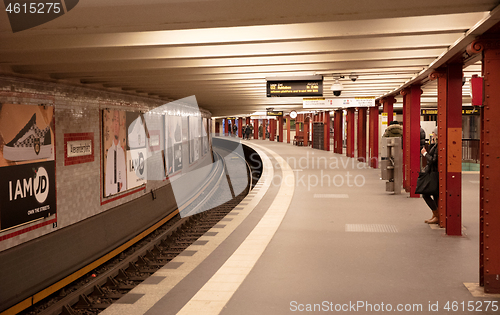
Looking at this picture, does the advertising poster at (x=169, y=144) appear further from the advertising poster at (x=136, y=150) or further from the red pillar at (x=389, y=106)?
the red pillar at (x=389, y=106)

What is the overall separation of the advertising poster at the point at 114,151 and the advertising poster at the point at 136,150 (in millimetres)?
248

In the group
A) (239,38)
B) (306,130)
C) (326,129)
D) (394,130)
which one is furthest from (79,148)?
(306,130)

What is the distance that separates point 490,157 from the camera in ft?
13.7

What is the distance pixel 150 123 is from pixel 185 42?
23.8ft

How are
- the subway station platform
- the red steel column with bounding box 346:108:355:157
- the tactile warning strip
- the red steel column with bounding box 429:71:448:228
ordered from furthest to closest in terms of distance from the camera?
1. the red steel column with bounding box 346:108:355:157
2. the tactile warning strip
3. the red steel column with bounding box 429:71:448:228
4. the subway station platform

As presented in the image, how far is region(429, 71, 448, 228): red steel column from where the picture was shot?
6.25 meters

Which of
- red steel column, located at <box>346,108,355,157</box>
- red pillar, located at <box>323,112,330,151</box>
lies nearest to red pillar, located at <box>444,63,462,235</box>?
red steel column, located at <box>346,108,355,157</box>

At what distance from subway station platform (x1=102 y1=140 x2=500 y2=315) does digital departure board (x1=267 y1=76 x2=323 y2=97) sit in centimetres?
237

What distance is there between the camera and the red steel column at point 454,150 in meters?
6.07

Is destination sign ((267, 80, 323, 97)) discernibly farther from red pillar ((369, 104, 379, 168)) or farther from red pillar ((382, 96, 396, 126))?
red pillar ((369, 104, 379, 168))

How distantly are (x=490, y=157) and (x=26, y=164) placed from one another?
5.97m

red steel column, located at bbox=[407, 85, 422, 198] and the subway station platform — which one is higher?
red steel column, located at bbox=[407, 85, 422, 198]

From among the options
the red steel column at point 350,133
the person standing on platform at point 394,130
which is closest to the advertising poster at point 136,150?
the person standing on platform at point 394,130

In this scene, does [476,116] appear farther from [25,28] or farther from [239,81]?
[25,28]
